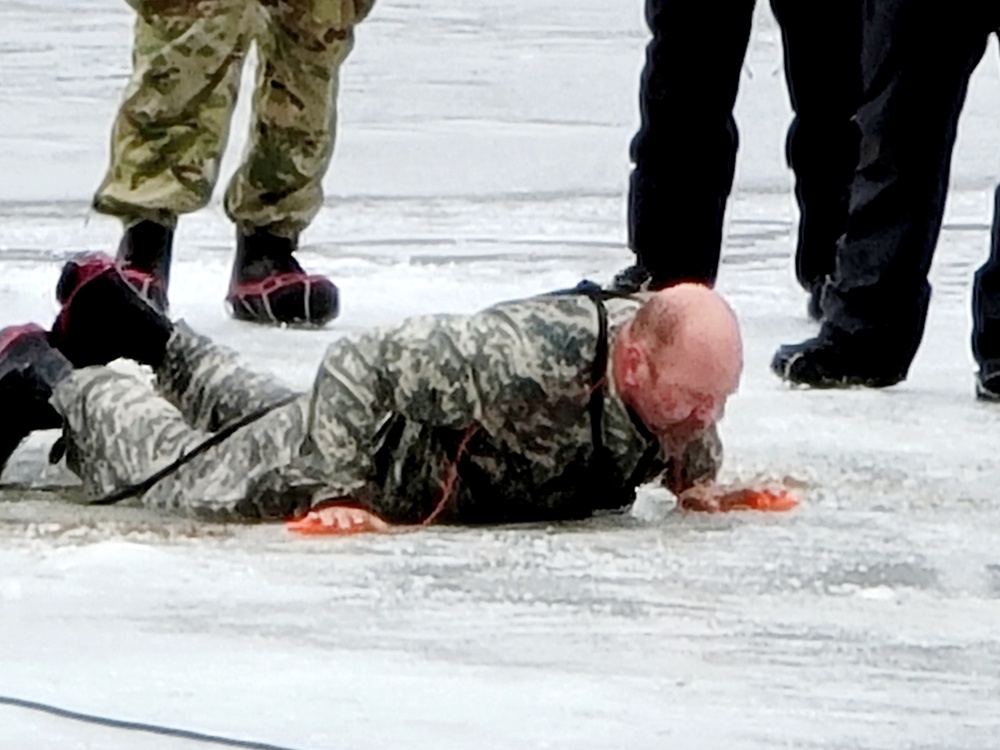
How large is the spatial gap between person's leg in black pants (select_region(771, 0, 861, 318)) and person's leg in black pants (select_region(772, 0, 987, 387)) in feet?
2.37

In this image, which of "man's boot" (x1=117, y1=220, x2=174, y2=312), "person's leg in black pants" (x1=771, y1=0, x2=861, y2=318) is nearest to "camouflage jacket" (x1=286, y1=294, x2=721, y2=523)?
"man's boot" (x1=117, y1=220, x2=174, y2=312)

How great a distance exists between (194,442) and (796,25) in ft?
7.24

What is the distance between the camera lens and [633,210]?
550 cm

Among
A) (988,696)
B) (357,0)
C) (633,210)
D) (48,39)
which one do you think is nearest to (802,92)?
(633,210)

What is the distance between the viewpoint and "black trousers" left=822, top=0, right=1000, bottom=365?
187 inches

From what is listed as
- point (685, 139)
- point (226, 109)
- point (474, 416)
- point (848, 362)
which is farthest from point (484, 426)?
point (226, 109)

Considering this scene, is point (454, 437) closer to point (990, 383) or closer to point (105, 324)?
point (105, 324)

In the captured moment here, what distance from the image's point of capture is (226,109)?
549cm

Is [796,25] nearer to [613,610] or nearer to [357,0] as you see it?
[357,0]

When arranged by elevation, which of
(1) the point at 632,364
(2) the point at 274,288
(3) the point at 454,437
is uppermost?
(1) the point at 632,364

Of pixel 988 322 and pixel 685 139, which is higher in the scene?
pixel 685 139

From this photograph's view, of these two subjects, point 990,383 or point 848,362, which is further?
point 848,362

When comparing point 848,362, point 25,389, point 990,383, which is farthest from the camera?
point 848,362

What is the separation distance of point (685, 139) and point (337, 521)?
2.02 meters
